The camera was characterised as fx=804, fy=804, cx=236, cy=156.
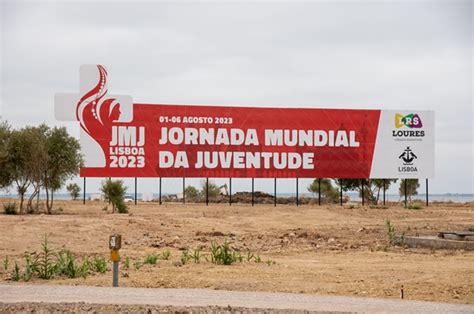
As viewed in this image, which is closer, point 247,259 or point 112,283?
point 112,283

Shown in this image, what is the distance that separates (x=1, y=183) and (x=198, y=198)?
23829 millimetres

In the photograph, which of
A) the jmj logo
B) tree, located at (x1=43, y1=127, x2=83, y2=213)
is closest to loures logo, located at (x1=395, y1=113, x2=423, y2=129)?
the jmj logo

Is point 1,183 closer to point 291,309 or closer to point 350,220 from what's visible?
point 350,220

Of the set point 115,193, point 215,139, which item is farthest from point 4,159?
point 215,139

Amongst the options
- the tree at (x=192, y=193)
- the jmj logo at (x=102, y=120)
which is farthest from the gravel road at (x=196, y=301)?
the tree at (x=192, y=193)

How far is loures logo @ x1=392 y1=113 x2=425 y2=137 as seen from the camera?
50844 millimetres

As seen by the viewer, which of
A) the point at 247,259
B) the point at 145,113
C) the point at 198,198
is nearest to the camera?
the point at 247,259

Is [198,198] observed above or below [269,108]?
below

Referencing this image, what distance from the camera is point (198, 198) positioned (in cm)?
6312

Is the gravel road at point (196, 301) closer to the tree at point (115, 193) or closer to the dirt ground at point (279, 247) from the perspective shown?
the dirt ground at point (279, 247)

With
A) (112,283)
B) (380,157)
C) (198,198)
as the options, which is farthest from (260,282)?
(198,198)

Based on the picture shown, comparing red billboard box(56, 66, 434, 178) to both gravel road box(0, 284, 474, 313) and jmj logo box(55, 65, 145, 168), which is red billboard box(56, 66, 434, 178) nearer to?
jmj logo box(55, 65, 145, 168)

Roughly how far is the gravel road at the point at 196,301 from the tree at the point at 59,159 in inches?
1010

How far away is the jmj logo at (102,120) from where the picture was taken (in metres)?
46.0
